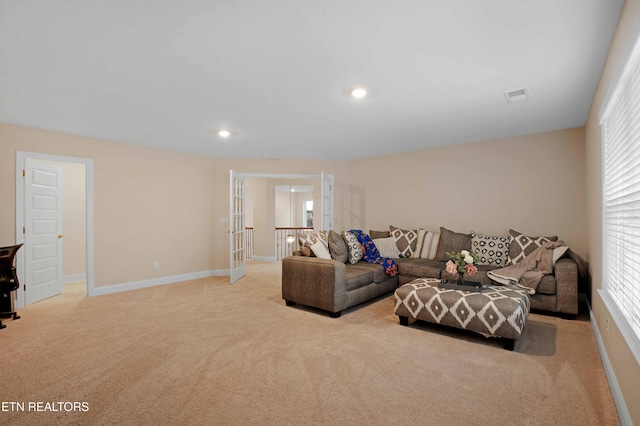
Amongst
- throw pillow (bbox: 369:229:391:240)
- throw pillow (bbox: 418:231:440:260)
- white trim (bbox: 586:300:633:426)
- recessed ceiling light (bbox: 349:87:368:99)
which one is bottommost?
white trim (bbox: 586:300:633:426)

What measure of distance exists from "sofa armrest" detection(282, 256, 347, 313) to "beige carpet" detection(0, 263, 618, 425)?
21 cm

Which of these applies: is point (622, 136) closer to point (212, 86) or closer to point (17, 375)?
point (212, 86)

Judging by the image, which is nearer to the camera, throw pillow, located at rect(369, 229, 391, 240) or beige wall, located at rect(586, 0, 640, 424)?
beige wall, located at rect(586, 0, 640, 424)

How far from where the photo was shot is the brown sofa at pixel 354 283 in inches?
145

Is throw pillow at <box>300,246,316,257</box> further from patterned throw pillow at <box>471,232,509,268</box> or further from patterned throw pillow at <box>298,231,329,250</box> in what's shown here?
patterned throw pillow at <box>471,232,509,268</box>

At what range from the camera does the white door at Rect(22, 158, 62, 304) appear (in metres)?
4.46

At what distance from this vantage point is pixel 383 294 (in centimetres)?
474

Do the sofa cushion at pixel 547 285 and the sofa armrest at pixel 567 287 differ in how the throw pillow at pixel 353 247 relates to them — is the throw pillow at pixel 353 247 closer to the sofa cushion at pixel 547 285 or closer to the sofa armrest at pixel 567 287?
the sofa cushion at pixel 547 285

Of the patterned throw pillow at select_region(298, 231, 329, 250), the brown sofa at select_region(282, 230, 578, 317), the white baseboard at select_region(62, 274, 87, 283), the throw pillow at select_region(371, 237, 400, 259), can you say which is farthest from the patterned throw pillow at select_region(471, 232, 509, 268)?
the white baseboard at select_region(62, 274, 87, 283)

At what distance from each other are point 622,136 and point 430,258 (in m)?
3.36

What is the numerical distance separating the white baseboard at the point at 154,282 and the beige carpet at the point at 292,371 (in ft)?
3.54

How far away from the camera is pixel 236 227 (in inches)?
242

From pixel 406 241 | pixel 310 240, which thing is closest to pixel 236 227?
pixel 310 240

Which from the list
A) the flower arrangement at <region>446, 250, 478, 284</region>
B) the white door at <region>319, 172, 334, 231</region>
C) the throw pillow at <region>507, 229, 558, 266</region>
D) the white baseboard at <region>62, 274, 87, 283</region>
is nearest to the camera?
the flower arrangement at <region>446, 250, 478, 284</region>
